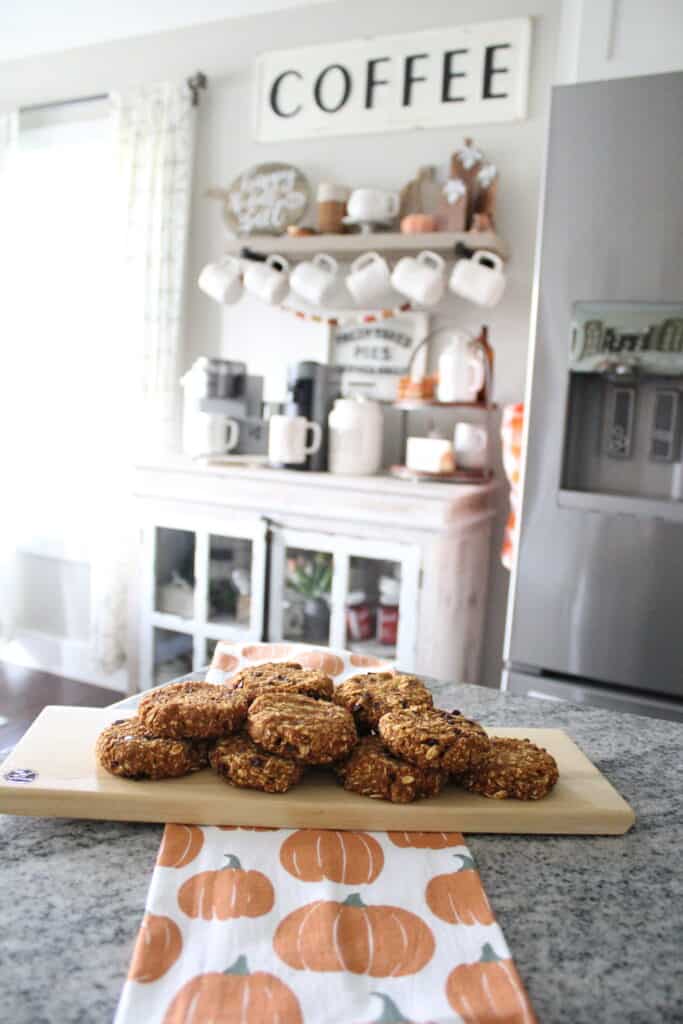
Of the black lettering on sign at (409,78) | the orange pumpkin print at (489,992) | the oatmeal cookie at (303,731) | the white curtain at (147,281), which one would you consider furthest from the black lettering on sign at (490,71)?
the orange pumpkin print at (489,992)

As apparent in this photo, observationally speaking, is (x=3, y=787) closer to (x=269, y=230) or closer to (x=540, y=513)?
(x=540, y=513)

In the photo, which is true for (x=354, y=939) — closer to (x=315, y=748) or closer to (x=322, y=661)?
(x=315, y=748)

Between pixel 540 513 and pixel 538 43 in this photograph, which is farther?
pixel 538 43

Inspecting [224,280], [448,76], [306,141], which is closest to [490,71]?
[448,76]

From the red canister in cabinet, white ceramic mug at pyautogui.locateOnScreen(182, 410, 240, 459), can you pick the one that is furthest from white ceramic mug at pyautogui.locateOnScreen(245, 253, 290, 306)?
the red canister in cabinet

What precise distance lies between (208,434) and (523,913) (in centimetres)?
215

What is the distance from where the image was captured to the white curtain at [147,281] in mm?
2969

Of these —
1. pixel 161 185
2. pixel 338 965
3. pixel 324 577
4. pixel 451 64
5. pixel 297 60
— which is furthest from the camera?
pixel 161 185

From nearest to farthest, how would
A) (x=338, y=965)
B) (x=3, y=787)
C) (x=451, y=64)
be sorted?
(x=338, y=965) → (x=3, y=787) → (x=451, y=64)

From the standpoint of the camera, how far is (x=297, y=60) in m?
2.78

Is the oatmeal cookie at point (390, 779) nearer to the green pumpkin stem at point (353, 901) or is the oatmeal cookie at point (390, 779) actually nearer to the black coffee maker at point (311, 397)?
the green pumpkin stem at point (353, 901)

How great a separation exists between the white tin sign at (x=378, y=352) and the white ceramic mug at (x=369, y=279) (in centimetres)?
13

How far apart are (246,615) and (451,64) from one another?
5.85ft

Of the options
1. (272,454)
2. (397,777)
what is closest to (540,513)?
(272,454)
